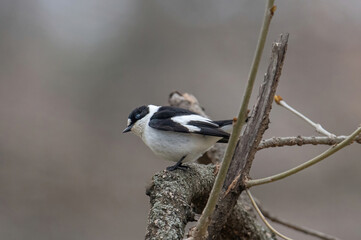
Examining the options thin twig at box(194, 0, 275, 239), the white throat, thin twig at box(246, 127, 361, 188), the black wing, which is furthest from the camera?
the white throat

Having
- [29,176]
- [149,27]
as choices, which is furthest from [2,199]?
[149,27]

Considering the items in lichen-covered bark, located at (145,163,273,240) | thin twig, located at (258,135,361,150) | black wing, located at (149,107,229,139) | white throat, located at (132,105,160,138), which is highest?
thin twig, located at (258,135,361,150)

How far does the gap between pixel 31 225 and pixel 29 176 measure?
830 mm

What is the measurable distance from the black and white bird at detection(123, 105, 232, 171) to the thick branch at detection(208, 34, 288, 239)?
81 cm

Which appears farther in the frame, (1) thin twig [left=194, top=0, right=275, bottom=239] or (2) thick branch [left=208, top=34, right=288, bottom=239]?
(2) thick branch [left=208, top=34, right=288, bottom=239]

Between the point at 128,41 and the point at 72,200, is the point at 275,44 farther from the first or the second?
the point at 128,41

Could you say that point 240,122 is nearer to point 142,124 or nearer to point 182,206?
point 182,206

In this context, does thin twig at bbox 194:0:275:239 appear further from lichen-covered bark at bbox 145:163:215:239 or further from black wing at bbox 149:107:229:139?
black wing at bbox 149:107:229:139

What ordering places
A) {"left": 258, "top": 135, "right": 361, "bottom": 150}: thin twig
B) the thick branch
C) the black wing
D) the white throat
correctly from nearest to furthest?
1. the thick branch
2. {"left": 258, "top": 135, "right": 361, "bottom": 150}: thin twig
3. the black wing
4. the white throat

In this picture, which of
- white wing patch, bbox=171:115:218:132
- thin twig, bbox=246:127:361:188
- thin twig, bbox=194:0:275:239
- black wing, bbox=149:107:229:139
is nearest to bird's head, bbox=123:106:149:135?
black wing, bbox=149:107:229:139

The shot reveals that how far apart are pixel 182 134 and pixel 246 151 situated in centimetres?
104

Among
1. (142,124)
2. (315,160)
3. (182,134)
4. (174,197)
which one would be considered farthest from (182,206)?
(142,124)

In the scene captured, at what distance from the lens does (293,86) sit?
7.51m

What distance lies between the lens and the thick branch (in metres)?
→ 2.02
